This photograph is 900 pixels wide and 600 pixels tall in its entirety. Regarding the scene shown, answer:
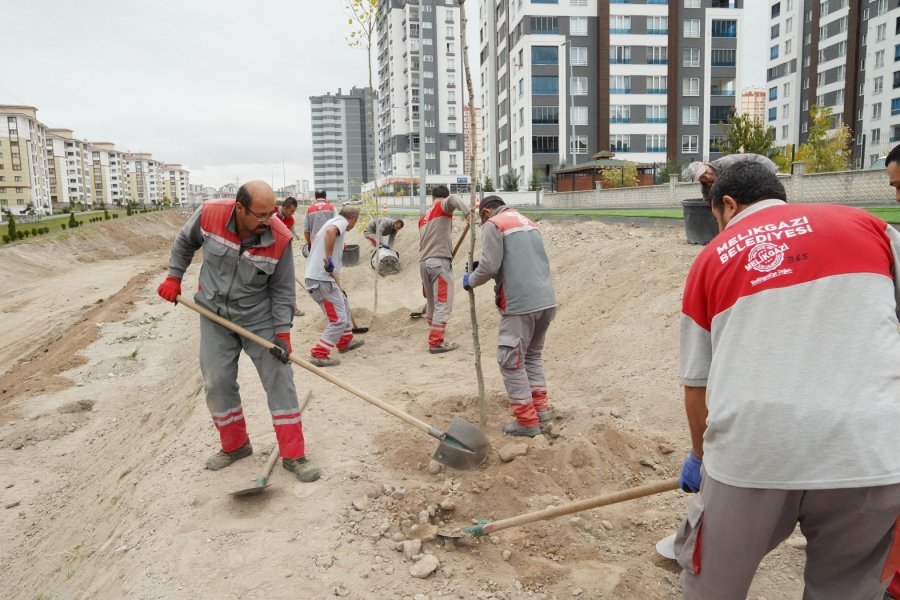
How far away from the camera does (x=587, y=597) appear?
9.16ft

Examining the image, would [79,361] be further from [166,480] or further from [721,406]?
[721,406]

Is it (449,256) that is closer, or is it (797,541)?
(797,541)

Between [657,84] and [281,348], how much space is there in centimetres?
5075

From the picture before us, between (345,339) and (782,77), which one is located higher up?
(782,77)

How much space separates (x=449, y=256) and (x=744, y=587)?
20.9 feet

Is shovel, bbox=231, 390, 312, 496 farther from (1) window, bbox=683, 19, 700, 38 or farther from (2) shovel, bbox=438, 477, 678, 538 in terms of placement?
(1) window, bbox=683, 19, 700, 38

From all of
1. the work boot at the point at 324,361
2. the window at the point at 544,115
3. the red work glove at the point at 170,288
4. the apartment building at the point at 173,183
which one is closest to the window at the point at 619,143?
the window at the point at 544,115

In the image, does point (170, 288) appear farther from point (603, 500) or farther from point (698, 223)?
point (698, 223)

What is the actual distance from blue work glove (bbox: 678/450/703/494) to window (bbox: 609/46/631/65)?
50647 mm

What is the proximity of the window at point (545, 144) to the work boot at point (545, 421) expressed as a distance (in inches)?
1807

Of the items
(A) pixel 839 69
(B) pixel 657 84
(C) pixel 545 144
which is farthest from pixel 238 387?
(A) pixel 839 69

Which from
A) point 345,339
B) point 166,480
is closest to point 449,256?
point 345,339

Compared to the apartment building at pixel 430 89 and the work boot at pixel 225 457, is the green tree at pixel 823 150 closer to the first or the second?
the work boot at pixel 225 457

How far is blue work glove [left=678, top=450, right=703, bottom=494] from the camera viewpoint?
2.23 m
